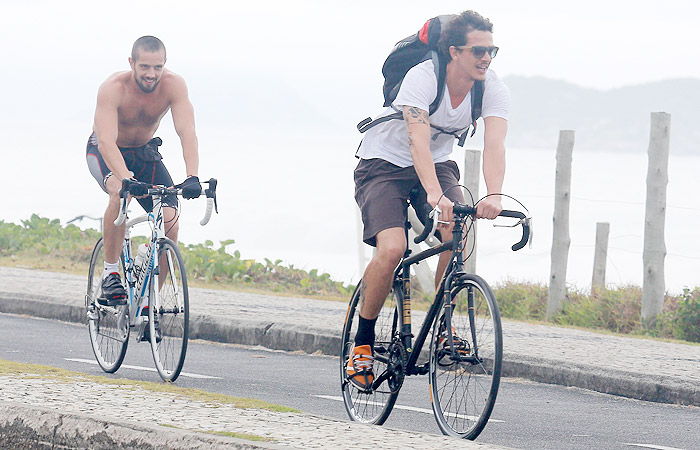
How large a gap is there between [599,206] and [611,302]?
11.6 feet

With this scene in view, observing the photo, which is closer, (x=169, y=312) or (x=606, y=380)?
(x=169, y=312)

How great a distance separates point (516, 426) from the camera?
6.06 m

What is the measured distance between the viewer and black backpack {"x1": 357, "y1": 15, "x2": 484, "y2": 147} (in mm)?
5555

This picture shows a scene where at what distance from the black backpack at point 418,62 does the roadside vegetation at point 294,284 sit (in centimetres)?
561

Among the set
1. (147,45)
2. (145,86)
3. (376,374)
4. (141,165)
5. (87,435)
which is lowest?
(87,435)

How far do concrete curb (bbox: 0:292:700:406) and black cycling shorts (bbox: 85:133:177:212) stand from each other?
6.76 feet

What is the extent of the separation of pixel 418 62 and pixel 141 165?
2623mm

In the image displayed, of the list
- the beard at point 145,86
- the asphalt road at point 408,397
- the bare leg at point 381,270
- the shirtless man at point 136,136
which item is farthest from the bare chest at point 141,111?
the bare leg at point 381,270

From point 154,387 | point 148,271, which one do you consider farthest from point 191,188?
point 154,387

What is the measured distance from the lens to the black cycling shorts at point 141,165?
7.62 meters

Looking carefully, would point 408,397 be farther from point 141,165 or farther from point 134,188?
point 141,165

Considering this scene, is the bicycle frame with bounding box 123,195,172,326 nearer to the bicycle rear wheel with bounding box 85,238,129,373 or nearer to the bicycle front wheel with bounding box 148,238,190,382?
the bicycle front wheel with bounding box 148,238,190,382

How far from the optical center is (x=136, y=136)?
7574 millimetres

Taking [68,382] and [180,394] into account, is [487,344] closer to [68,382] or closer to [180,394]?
[180,394]
